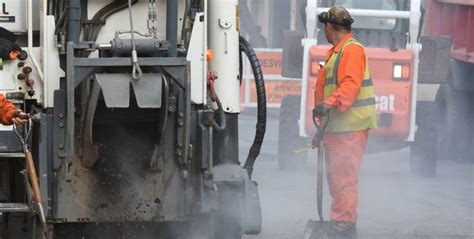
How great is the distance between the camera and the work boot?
960 cm

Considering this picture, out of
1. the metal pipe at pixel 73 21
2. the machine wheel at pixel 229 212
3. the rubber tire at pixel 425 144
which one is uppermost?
the metal pipe at pixel 73 21

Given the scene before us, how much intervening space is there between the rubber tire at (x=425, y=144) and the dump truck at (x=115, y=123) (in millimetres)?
6417

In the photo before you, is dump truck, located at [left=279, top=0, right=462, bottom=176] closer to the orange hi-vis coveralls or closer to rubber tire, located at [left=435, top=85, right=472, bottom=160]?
rubber tire, located at [left=435, top=85, right=472, bottom=160]

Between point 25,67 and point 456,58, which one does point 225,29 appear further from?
point 456,58

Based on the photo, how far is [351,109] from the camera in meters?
9.70

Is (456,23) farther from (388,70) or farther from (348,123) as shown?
(348,123)

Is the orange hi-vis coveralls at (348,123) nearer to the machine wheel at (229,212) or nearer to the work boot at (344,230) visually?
the work boot at (344,230)

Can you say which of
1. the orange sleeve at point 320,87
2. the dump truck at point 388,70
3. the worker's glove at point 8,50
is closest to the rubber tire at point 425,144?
the dump truck at point 388,70

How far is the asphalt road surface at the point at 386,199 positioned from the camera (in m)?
11.1

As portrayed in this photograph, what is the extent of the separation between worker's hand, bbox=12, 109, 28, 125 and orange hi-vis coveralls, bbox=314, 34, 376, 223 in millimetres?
2656

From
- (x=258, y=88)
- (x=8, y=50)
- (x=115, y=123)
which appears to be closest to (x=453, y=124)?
(x=258, y=88)

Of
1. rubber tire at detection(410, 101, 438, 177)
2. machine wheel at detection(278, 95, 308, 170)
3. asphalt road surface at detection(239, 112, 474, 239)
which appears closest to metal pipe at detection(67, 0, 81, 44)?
asphalt road surface at detection(239, 112, 474, 239)

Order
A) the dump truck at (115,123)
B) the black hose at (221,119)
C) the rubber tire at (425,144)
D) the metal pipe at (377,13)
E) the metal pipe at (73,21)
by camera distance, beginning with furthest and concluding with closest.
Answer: the rubber tire at (425,144) → the metal pipe at (377,13) → the black hose at (221,119) → the metal pipe at (73,21) → the dump truck at (115,123)

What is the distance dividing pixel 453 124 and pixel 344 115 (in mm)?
6935
